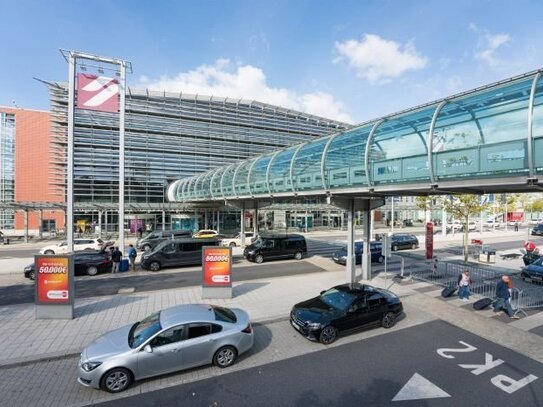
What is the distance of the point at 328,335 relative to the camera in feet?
26.5

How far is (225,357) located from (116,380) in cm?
223

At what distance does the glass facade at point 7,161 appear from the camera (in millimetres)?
46250

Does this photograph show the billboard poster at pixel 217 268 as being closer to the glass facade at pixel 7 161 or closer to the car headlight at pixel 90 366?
the car headlight at pixel 90 366

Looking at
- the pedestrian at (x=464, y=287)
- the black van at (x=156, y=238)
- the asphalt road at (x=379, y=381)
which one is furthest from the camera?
the black van at (x=156, y=238)

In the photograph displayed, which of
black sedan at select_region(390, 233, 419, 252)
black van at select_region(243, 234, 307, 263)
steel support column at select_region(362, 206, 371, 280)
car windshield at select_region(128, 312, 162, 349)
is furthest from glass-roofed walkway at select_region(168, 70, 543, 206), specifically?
black sedan at select_region(390, 233, 419, 252)

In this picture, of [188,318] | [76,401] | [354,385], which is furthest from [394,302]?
[76,401]

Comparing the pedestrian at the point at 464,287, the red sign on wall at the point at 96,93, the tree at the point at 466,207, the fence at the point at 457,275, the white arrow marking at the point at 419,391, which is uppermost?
the red sign on wall at the point at 96,93

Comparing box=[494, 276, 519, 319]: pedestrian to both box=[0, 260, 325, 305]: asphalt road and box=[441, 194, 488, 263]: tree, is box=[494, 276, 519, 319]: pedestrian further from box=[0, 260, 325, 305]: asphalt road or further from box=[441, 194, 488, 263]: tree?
box=[441, 194, 488, 263]: tree

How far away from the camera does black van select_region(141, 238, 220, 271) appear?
58.3 ft

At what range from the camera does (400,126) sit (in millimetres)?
11266

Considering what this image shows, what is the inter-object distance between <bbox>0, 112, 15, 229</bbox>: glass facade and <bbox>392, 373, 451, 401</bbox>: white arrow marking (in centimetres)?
5813

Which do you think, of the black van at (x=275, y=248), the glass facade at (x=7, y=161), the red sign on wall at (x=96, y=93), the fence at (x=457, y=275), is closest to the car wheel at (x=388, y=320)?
the fence at (x=457, y=275)

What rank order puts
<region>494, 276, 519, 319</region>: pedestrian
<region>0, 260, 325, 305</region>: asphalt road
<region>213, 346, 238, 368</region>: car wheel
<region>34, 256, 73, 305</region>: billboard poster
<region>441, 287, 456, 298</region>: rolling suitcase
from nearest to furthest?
<region>213, 346, 238, 368</region>: car wheel, <region>34, 256, 73, 305</region>: billboard poster, <region>494, 276, 519, 319</region>: pedestrian, <region>441, 287, 456, 298</region>: rolling suitcase, <region>0, 260, 325, 305</region>: asphalt road

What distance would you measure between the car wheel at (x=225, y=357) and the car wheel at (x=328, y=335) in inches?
95.0
